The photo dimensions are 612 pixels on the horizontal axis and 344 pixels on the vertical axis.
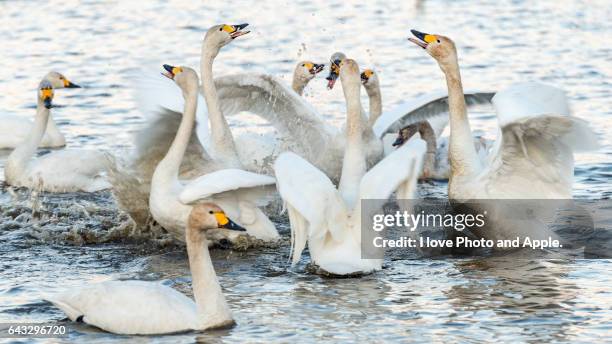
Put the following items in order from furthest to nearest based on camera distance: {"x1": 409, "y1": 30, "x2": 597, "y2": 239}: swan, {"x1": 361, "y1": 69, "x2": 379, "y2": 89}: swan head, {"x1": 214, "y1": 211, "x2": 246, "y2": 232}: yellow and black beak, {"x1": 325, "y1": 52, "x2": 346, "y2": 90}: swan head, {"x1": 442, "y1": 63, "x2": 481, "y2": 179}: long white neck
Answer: {"x1": 361, "y1": 69, "x2": 379, "y2": 89}: swan head, {"x1": 325, "y1": 52, "x2": 346, "y2": 90}: swan head, {"x1": 442, "y1": 63, "x2": 481, "y2": 179}: long white neck, {"x1": 409, "y1": 30, "x2": 597, "y2": 239}: swan, {"x1": 214, "y1": 211, "x2": 246, "y2": 232}: yellow and black beak

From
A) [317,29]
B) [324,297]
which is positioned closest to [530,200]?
[324,297]

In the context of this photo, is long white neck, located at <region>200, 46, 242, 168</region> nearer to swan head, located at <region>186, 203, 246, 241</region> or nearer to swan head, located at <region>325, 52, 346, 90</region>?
swan head, located at <region>325, 52, 346, 90</region>

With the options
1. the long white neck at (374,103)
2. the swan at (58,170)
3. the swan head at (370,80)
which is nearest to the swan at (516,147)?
the swan head at (370,80)

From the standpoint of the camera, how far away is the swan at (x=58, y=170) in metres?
12.1

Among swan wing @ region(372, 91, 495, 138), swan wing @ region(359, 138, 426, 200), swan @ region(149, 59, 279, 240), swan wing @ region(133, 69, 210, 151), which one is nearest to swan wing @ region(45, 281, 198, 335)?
swan wing @ region(359, 138, 426, 200)

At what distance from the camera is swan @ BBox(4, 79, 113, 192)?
39.6ft

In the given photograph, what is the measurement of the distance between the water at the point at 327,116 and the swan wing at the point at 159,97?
39.4 inches

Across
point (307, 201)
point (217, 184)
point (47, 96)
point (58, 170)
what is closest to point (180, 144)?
point (217, 184)

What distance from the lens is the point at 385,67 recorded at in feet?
56.2

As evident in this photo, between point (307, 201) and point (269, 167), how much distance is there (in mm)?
3440

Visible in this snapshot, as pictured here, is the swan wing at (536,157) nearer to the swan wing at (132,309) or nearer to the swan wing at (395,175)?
the swan wing at (395,175)

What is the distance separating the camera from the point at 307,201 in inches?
327

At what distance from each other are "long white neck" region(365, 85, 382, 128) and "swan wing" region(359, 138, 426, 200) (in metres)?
4.36

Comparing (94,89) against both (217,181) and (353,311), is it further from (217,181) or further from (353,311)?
(353,311)
